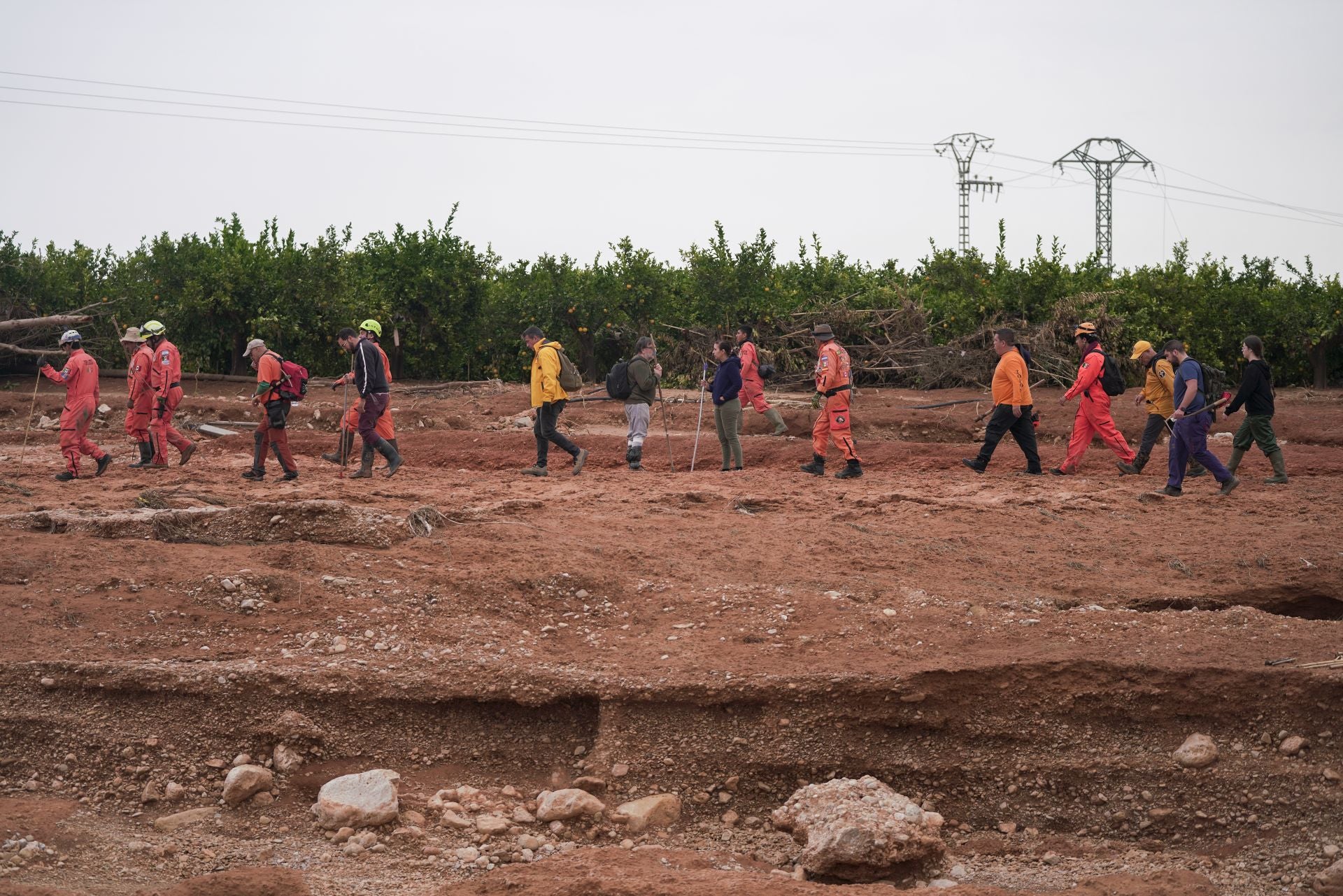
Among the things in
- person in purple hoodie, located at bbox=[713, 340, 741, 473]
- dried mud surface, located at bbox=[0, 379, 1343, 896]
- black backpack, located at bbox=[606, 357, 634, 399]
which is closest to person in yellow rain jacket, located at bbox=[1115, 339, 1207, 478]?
dried mud surface, located at bbox=[0, 379, 1343, 896]

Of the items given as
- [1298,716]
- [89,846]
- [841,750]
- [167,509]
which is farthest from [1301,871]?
[167,509]

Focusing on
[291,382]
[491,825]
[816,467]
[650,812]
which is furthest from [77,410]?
[650,812]

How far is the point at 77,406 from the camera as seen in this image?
1226 cm

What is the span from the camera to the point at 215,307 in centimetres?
2233

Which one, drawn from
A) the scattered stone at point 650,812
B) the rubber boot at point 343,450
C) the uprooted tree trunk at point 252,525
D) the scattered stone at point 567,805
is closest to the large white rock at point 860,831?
the scattered stone at point 650,812

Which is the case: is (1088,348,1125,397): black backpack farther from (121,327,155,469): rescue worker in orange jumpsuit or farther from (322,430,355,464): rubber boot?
(121,327,155,469): rescue worker in orange jumpsuit

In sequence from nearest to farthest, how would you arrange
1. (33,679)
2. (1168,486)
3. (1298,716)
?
(1298,716) → (33,679) → (1168,486)

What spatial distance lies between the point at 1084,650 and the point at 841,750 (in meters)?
1.49

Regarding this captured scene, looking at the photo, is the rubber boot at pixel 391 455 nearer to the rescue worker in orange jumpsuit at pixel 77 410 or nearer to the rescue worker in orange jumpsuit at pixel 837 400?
the rescue worker in orange jumpsuit at pixel 77 410

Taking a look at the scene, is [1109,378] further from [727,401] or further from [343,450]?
[343,450]

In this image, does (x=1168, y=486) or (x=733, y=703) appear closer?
(x=733, y=703)

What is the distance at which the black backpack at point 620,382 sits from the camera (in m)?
13.2

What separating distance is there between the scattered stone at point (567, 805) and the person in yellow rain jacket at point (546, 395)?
7193 millimetres

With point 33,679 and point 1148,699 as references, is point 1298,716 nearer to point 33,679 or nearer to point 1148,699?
point 1148,699
